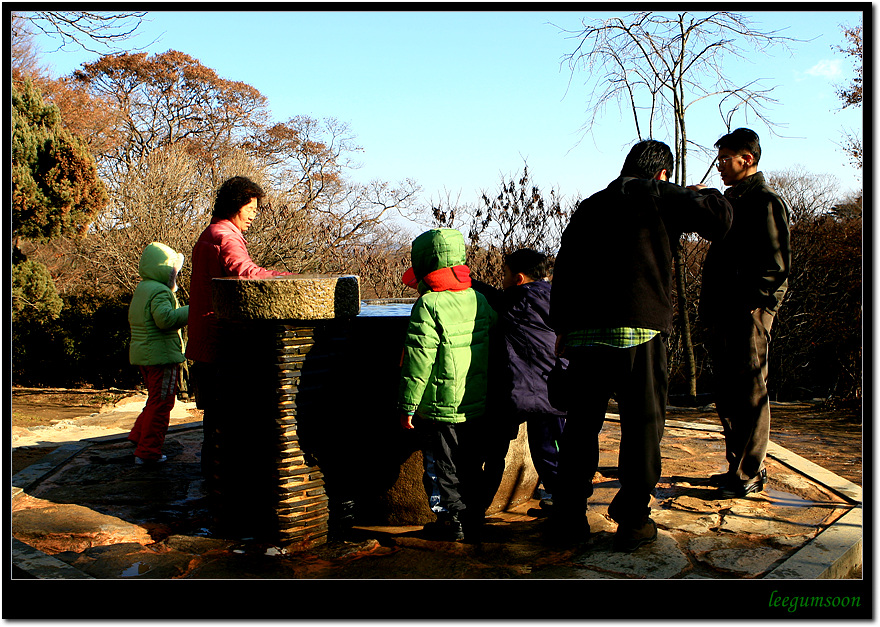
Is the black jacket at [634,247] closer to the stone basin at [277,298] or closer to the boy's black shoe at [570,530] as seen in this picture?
the boy's black shoe at [570,530]

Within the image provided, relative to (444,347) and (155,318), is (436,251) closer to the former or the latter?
(444,347)

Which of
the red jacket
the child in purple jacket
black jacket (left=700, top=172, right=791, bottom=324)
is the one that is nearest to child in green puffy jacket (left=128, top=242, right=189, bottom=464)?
the red jacket

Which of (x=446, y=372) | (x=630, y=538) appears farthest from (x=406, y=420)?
(x=630, y=538)

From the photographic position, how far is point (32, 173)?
994cm

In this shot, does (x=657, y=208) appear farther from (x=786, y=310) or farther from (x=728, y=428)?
(x=786, y=310)

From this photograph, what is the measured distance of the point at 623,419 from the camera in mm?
3225

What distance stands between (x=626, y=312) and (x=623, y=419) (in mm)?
504

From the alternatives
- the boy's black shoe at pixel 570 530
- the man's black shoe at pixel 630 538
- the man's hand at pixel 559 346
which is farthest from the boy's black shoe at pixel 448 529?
the man's hand at pixel 559 346

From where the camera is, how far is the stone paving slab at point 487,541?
306 cm

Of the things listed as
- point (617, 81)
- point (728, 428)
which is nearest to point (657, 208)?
point (728, 428)

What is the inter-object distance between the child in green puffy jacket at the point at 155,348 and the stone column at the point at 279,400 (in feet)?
5.10

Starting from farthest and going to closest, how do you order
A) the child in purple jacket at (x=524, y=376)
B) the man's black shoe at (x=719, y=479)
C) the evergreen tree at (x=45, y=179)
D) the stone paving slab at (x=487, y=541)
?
the evergreen tree at (x=45, y=179)
the man's black shoe at (x=719, y=479)
the child in purple jacket at (x=524, y=376)
the stone paving slab at (x=487, y=541)

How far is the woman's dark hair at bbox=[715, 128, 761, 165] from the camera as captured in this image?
13.2 ft

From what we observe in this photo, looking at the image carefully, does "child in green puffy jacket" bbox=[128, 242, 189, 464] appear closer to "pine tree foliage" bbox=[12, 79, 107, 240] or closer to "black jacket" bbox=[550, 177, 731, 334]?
"black jacket" bbox=[550, 177, 731, 334]
